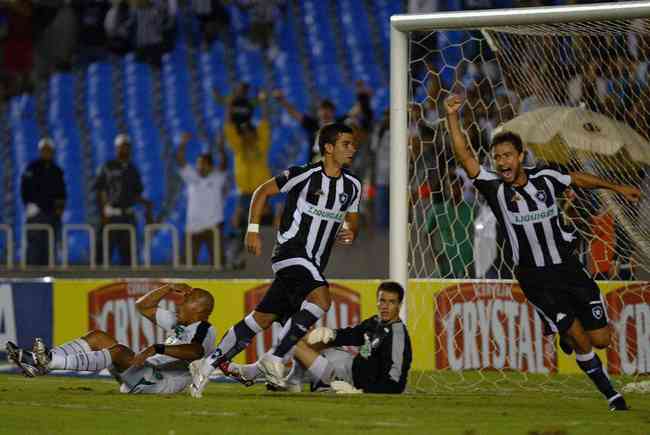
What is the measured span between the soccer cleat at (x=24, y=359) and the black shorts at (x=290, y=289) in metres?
1.40

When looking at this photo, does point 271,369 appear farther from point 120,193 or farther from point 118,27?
point 118,27

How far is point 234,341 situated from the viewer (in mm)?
8883

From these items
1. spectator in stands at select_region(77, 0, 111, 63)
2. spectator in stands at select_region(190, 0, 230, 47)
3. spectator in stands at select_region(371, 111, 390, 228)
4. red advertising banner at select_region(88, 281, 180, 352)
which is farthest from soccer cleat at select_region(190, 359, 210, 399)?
spectator in stands at select_region(190, 0, 230, 47)

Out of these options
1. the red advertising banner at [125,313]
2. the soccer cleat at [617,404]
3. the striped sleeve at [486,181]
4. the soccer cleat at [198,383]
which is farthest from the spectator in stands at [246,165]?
the soccer cleat at [617,404]

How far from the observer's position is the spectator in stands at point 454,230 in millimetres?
11398

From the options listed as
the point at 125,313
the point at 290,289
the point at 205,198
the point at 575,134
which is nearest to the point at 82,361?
the point at 290,289

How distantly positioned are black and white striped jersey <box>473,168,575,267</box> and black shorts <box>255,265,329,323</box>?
3.89ft

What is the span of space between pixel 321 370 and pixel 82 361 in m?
1.56

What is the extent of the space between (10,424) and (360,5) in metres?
15.3

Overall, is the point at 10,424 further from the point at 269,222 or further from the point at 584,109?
the point at 269,222

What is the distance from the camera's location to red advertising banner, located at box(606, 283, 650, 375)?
35.3 feet

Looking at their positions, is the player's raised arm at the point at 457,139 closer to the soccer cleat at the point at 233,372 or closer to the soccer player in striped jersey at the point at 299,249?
the soccer player in striped jersey at the point at 299,249

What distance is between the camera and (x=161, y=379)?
9.08 meters

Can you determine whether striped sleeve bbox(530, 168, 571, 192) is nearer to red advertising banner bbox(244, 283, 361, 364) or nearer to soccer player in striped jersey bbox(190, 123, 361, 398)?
soccer player in striped jersey bbox(190, 123, 361, 398)
